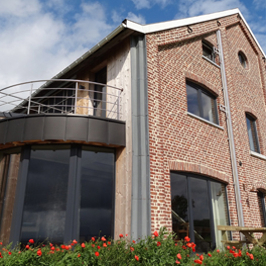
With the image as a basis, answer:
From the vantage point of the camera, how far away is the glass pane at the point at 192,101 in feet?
31.2

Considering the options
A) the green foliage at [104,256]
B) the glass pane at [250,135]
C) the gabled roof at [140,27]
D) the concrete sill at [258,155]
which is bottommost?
the green foliage at [104,256]

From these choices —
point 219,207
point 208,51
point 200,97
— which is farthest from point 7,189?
point 208,51

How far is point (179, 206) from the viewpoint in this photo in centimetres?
778

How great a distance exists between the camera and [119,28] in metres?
7.86

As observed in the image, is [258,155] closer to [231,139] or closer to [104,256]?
[231,139]

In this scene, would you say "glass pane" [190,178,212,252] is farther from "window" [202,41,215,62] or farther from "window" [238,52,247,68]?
"window" [238,52,247,68]

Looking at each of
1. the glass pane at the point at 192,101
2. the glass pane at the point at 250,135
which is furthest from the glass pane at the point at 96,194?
the glass pane at the point at 250,135

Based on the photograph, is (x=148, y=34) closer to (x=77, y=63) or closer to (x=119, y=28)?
(x=119, y=28)

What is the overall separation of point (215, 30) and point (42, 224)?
10232 mm

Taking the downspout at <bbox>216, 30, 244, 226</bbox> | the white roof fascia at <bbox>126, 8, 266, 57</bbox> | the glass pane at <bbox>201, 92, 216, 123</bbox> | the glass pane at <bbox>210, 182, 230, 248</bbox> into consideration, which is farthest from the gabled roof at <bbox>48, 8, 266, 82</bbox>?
the glass pane at <bbox>210, 182, 230, 248</bbox>

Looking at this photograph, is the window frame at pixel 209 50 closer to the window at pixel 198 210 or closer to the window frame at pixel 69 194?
the window at pixel 198 210

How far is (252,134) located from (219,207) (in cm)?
479

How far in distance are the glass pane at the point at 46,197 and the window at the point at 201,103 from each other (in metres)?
4.72

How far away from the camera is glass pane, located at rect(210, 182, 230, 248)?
874cm
